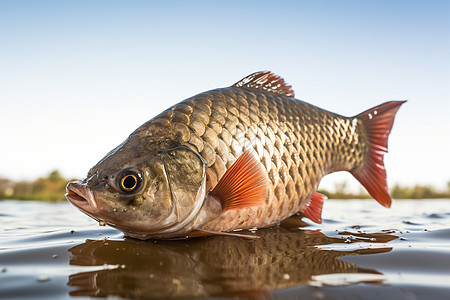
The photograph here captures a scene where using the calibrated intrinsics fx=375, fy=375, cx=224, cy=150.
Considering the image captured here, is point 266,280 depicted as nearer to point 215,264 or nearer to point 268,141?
point 215,264

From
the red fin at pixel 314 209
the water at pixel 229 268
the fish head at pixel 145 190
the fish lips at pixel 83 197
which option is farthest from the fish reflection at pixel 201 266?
the red fin at pixel 314 209

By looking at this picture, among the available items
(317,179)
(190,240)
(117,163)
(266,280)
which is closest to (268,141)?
(317,179)

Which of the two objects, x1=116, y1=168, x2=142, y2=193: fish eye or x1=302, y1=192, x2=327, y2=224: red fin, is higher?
x1=116, y1=168, x2=142, y2=193: fish eye

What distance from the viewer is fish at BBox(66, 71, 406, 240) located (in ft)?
8.46

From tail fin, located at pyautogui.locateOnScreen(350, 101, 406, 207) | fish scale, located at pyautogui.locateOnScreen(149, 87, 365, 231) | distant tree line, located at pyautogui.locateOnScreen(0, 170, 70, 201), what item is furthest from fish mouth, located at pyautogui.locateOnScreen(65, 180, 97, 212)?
distant tree line, located at pyautogui.locateOnScreen(0, 170, 70, 201)

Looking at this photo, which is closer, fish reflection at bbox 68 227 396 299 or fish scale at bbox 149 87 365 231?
fish reflection at bbox 68 227 396 299

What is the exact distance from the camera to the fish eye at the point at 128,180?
254 cm

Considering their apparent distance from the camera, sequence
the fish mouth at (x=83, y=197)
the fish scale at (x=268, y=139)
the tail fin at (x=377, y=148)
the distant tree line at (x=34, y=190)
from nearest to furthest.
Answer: the fish mouth at (x=83, y=197) < the fish scale at (x=268, y=139) < the tail fin at (x=377, y=148) < the distant tree line at (x=34, y=190)

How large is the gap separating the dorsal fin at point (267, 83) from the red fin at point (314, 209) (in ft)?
3.95

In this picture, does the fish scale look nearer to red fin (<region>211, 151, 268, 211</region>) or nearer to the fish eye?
red fin (<region>211, 151, 268, 211</region>)

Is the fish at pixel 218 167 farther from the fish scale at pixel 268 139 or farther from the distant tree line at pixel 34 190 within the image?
the distant tree line at pixel 34 190

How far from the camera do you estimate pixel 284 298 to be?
146cm

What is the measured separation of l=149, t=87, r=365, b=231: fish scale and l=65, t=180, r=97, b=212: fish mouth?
0.80 meters

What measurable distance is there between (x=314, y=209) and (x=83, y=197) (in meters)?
2.56
